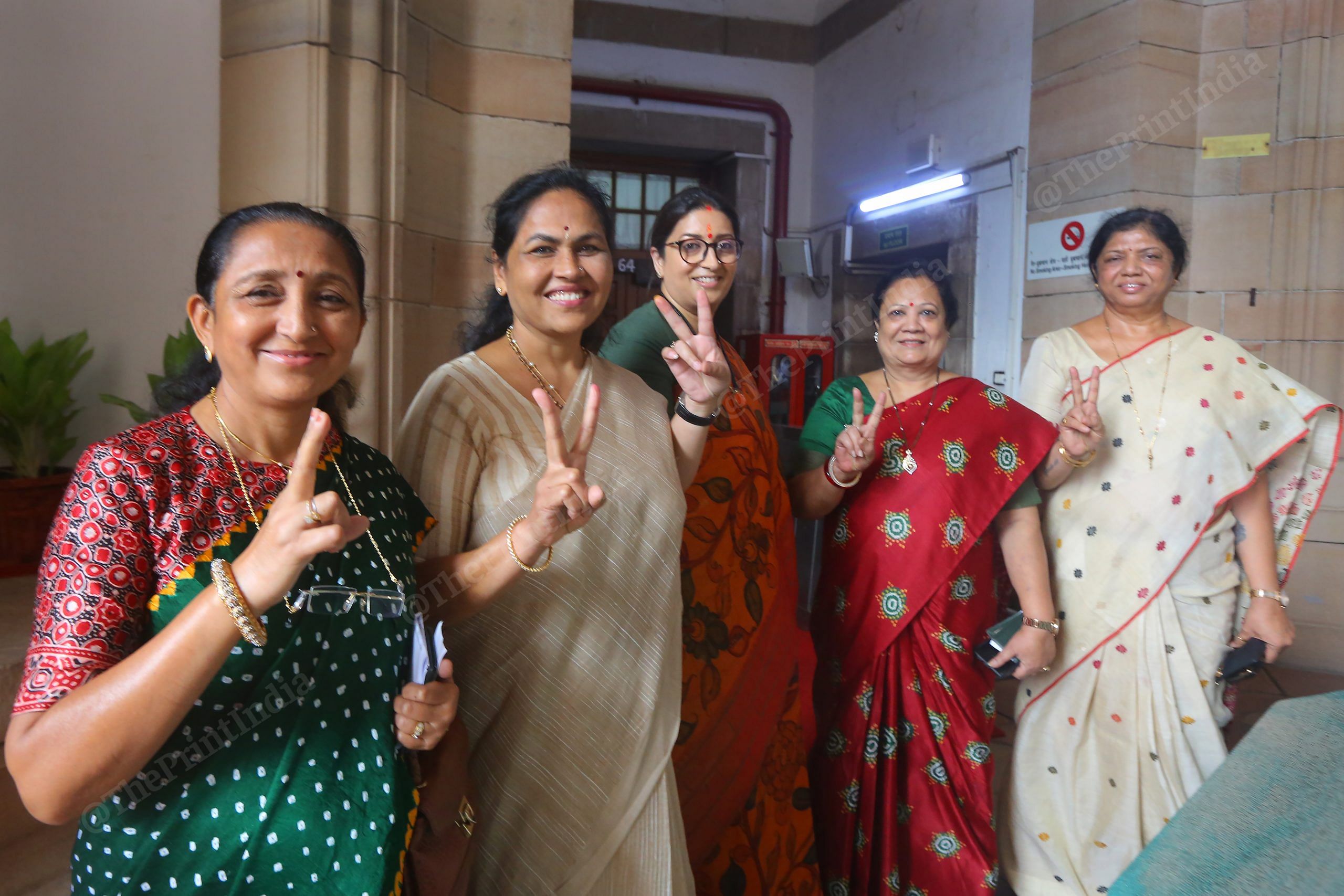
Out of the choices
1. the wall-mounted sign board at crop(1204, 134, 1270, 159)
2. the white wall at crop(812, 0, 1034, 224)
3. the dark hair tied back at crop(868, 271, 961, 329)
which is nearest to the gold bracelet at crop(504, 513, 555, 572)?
the dark hair tied back at crop(868, 271, 961, 329)

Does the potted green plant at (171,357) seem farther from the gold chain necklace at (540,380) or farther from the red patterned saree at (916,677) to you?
the red patterned saree at (916,677)

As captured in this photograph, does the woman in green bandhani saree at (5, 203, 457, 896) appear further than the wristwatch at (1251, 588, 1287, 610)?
No

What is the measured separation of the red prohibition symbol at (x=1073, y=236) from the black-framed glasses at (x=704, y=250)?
312 centimetres

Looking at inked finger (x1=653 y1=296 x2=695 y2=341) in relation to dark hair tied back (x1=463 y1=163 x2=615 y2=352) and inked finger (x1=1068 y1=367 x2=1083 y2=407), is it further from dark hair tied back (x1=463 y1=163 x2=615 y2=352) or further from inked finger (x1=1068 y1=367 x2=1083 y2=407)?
inked finger (x1=1068 y1=367 x2=1083 y2=407)

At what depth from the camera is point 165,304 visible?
8.12ft

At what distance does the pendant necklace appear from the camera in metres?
1.96

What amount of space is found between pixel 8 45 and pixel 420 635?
215 cm

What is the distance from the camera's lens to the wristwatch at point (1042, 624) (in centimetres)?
203

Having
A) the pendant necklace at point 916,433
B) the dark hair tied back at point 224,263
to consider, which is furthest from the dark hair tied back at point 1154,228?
the dark hair tied back at point 224,263

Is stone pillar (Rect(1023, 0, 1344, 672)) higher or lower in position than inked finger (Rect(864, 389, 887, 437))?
higher

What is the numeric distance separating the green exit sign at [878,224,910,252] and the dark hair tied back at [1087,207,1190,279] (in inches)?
167

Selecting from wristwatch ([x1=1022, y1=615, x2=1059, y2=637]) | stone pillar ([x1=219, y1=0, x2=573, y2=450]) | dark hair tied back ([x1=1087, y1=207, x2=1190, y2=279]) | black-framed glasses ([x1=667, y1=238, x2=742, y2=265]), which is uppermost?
stone pillar ([x1=219, y1=0, x2=573, y2=450])

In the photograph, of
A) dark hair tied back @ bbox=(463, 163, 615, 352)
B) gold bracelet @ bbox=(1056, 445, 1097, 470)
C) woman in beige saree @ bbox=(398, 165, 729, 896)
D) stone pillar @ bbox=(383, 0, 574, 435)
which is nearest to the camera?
woman in beige saree @ bbox=(398, 165, 729, 896)

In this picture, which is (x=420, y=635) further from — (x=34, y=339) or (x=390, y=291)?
(x=34, y=339)
